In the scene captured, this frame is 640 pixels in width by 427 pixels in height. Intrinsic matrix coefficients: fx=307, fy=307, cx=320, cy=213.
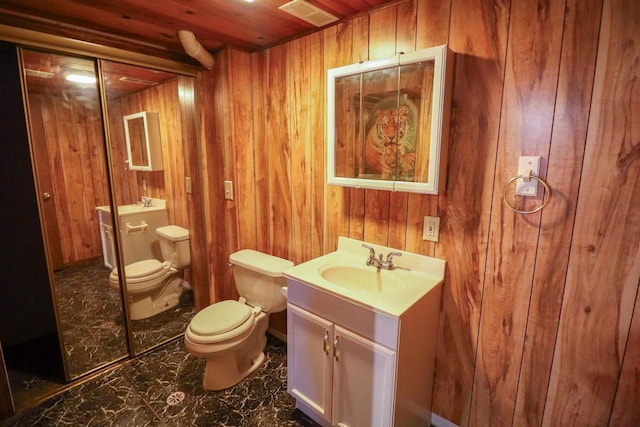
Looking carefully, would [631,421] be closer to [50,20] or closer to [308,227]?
[308,227]

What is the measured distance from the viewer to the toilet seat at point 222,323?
1860 mm

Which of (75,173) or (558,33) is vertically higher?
(558,33)

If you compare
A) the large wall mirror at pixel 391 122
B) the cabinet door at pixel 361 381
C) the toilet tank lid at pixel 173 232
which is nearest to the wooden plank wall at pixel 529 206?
the large wall mirror at pixel 391 122

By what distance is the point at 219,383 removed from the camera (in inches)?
77.5

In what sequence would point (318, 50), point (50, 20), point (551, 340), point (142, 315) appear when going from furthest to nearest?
point (142, 315)
point (318, 50)
point (50, 20)
point (551, 340)

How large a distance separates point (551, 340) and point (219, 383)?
1.84 meters

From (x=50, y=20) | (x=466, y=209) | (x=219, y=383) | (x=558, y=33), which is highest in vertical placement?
(x=50, y=20)

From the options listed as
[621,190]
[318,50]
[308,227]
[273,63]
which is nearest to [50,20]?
[273,63]

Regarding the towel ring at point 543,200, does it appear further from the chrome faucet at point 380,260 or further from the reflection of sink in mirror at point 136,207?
the reflection of sink in mirror at point 136,207

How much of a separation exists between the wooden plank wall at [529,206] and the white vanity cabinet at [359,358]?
20 cm

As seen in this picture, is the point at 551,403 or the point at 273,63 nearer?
the point at 551,403

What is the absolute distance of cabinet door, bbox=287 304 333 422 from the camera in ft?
5.07

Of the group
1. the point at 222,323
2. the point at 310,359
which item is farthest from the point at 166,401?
the point at 310,359

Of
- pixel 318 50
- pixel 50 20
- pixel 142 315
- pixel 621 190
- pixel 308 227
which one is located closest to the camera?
pixel 621 190
